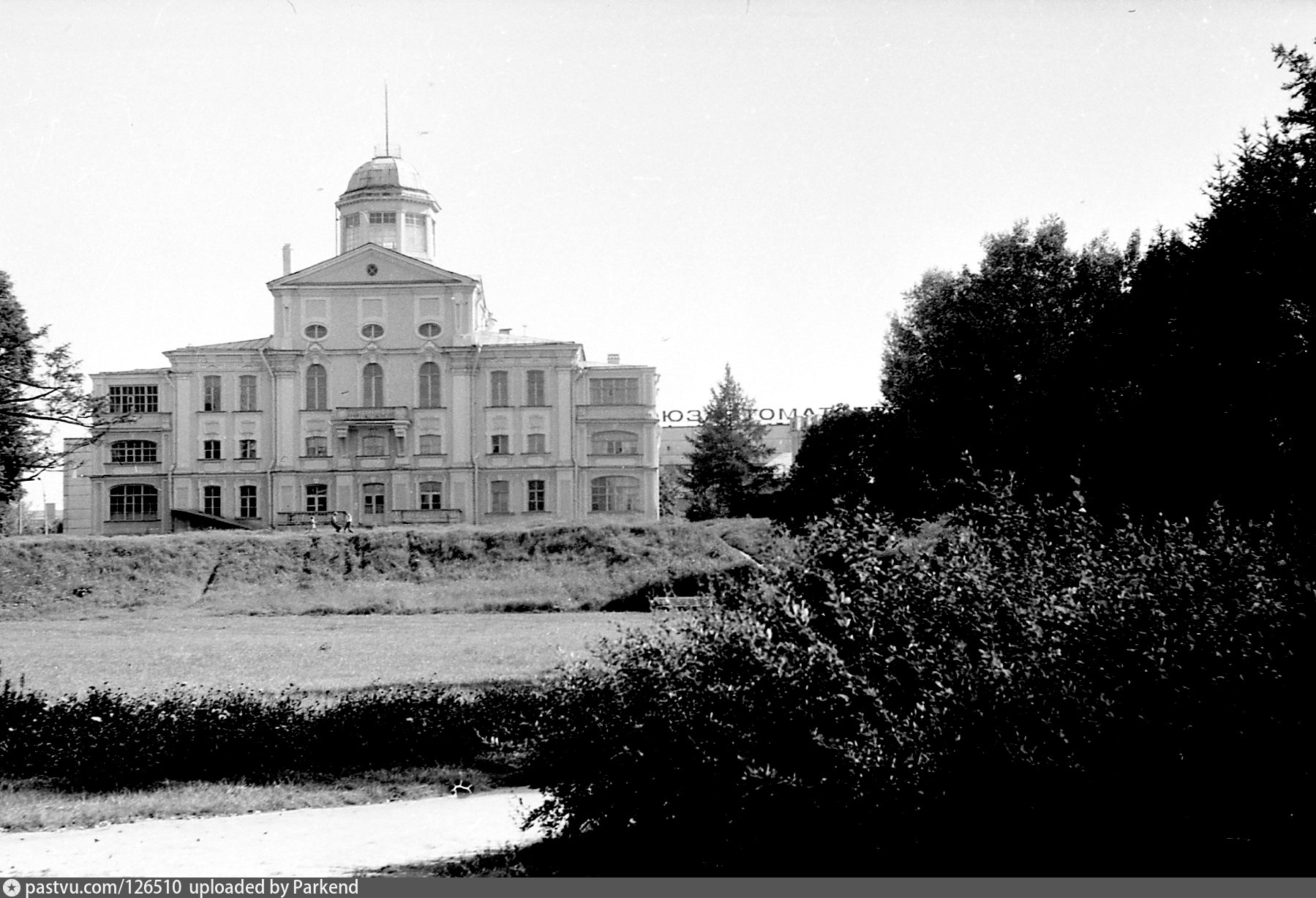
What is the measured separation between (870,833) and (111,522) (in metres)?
67.6

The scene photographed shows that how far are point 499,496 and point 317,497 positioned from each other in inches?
373

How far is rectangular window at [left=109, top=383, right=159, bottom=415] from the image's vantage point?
→ 69562 mm

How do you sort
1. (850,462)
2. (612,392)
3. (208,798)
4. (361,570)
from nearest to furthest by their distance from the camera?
1. (208,798)
2. (361,570)
3. (850,462)
4. (612,392)

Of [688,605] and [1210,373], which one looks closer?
[688,605]

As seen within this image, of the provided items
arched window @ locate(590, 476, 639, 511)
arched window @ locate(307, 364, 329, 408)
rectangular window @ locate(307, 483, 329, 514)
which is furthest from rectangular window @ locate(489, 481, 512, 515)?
arched window @ locate(307, 364, 329, 408)

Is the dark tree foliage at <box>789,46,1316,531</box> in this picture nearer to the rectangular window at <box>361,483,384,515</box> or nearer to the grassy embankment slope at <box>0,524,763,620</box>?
the grassy embankment slope at <box>0,524,763,620</box>

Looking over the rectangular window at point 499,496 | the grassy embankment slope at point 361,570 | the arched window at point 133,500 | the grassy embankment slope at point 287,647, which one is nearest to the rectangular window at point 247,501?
the arched window at point 133,500

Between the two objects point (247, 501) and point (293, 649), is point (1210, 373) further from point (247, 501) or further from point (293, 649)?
point (247, 501)

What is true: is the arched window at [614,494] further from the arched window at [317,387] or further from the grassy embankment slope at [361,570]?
the arched window at [317,387]

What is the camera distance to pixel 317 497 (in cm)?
6825

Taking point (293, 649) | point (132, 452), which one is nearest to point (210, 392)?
point (132, 452)

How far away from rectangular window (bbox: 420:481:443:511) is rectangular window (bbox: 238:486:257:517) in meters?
8.89

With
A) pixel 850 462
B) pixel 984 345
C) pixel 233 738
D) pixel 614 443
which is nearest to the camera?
pixel 233 738

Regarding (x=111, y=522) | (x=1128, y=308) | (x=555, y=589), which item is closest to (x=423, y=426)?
(x=111, y=522)
